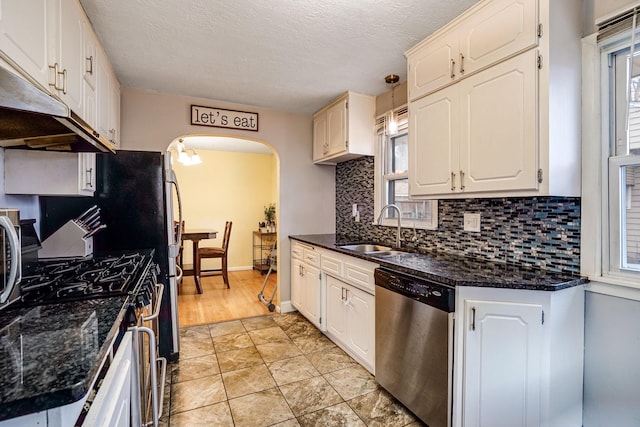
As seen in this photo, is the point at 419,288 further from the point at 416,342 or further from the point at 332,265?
the point at 332,265

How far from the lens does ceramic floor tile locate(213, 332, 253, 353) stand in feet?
8.79

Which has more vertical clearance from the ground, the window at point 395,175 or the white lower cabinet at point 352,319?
the window at point 395,175

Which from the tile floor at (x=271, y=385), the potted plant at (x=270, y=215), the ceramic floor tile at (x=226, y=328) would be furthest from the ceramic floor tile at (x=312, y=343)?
the potted plant at (x=270, y=215)

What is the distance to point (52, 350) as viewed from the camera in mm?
761

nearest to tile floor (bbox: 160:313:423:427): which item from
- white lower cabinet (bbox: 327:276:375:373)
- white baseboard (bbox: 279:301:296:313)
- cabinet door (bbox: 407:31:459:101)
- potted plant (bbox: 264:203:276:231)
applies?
white lower cabinet (bbox: 327:276:375:373)

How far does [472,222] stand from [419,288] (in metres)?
0.76

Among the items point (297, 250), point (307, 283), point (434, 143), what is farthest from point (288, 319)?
point (434, 143)

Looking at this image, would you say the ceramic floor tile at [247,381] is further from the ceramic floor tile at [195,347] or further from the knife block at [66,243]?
the knife block at [66,243]

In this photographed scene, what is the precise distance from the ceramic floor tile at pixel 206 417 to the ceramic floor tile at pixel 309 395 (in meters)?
0.37

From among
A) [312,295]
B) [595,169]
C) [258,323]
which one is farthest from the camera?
[258,323]

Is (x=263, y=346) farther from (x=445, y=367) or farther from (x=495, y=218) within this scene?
(x=495, y=218)

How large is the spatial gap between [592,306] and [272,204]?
5.25 meters

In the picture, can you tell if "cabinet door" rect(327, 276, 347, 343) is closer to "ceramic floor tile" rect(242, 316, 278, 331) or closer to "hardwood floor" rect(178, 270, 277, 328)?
"ceramic floor tile" rect(242, 316, 278, 331)

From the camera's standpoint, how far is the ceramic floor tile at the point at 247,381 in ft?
6.82
